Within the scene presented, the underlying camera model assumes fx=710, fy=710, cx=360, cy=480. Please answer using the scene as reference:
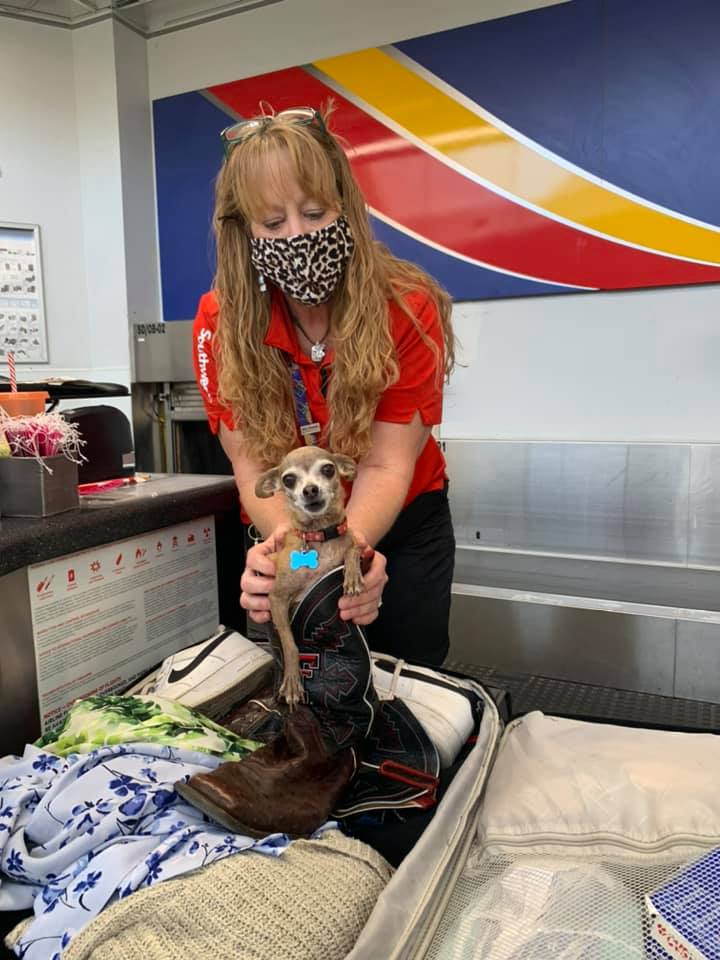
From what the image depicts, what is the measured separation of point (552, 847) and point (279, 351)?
2.74ft

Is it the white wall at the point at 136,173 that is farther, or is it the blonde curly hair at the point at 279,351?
the white wall at the point at 136,173

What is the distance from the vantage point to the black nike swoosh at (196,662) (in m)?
1.18

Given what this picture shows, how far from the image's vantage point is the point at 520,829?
33.4 inches

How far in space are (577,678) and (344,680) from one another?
1811 millimetres

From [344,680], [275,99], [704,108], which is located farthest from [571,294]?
[344,680]

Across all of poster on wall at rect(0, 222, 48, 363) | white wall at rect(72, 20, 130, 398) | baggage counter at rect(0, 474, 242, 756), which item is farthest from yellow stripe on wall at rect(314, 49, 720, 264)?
baggage counter at rect(0, 474, 242, 756)

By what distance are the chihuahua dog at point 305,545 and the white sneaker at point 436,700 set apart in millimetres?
237

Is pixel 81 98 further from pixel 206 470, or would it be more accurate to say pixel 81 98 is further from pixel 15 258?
pixel 206 470

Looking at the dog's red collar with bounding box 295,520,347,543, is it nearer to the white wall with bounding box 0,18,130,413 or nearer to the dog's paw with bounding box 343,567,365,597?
the dog's paw with bounding box 343,567,365,597

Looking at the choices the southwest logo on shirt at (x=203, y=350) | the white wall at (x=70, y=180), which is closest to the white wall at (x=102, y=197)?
the white wall at (x=70, y=180)

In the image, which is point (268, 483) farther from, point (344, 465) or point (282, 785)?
point (282, 785)

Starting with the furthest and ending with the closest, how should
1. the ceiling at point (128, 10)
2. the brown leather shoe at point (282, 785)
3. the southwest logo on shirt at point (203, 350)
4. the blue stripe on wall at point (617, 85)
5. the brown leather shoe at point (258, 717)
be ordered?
the ceiling at point (128, 10), the blue stripe on wall at point (617, 85), the southwest logo on shirt at point (203, 350), the brown leather shoe at point (258, 717), the brown leather shoe at point (282, 785)

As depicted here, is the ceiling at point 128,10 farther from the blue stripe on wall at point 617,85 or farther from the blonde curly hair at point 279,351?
the blonde curly hair at point 279,351

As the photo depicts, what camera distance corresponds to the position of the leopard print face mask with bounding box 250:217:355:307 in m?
1.10
